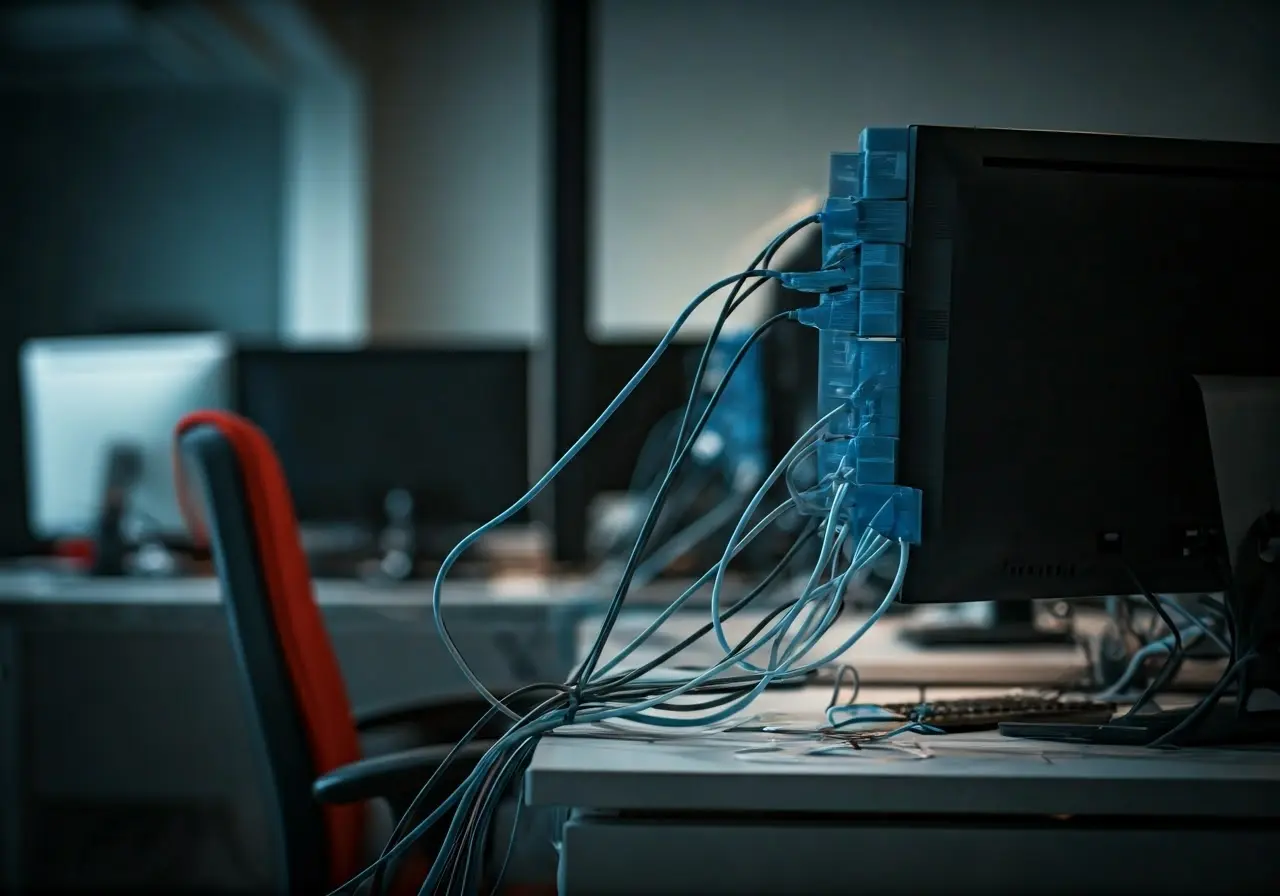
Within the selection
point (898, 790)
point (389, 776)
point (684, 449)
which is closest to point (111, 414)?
point (389, 776)

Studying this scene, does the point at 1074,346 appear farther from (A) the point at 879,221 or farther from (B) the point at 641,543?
(B) the point at 641,543

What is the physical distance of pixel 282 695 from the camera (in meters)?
1.20

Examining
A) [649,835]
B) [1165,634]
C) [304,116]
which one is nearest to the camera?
[649,835]

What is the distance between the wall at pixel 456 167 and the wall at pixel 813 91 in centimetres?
46

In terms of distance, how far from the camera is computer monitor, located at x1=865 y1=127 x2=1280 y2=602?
97 centimetres

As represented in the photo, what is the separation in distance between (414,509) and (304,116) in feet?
7.94

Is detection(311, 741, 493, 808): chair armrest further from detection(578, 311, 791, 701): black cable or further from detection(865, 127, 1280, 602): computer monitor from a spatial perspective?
detection(865, 127, 1280, 602): computer monitor

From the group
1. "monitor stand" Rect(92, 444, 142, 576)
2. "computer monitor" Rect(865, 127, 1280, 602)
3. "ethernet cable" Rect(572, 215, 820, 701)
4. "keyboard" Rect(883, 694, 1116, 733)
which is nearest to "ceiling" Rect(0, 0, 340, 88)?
"monitor stand" Rect(92, 444, 142, 576)

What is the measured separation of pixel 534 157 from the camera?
4.59 m

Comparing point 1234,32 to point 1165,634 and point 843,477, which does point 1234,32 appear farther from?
point 843,477

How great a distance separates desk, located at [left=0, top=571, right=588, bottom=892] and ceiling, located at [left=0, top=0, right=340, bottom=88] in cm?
204

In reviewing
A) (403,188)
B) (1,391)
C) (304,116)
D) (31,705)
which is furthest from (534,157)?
(31,705)

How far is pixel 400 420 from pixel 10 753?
3.48ft

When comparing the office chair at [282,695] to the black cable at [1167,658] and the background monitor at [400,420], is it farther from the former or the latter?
the background monitor at [400,420]
